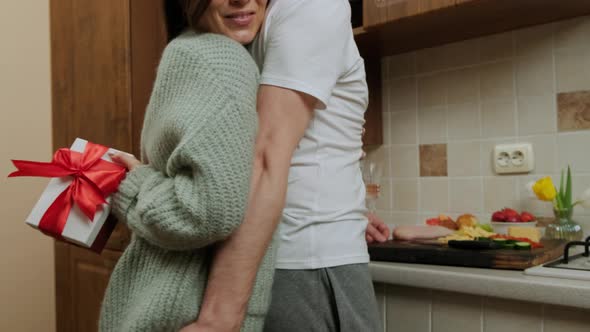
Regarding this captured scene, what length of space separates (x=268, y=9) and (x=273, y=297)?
1.40 ft

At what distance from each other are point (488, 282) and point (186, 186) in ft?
1.97

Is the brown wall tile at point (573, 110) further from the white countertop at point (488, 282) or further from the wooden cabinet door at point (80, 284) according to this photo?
the wooden cabinet door at point (80, 284)

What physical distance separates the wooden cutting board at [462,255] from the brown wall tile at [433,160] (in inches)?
17.6

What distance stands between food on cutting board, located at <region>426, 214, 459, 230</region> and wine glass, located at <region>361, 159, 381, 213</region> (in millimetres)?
202

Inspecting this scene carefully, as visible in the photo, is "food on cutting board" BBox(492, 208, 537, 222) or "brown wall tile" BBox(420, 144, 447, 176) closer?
"food on cutting board" BBox(492, 208, 537, 222)

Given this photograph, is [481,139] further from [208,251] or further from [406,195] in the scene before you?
[208,251]

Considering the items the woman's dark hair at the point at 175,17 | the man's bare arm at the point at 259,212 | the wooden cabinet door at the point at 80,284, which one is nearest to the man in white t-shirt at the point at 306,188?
the man's bare arm at the point at 259,212

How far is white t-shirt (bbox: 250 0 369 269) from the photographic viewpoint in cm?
69

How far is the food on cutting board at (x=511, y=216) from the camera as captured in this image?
133 centimetres

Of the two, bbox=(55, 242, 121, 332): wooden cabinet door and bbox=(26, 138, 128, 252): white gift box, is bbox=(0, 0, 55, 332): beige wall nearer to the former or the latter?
bbox=(55, 242, 121, 332): wooden cabinet door

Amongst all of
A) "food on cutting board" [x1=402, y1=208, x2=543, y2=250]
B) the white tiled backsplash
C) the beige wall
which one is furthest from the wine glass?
the beige wall

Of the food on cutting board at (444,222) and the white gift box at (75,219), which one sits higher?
the white gift box at (75,219)

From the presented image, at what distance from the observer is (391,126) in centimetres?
168

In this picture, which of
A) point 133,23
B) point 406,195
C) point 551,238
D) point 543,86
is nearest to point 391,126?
point 406,195
